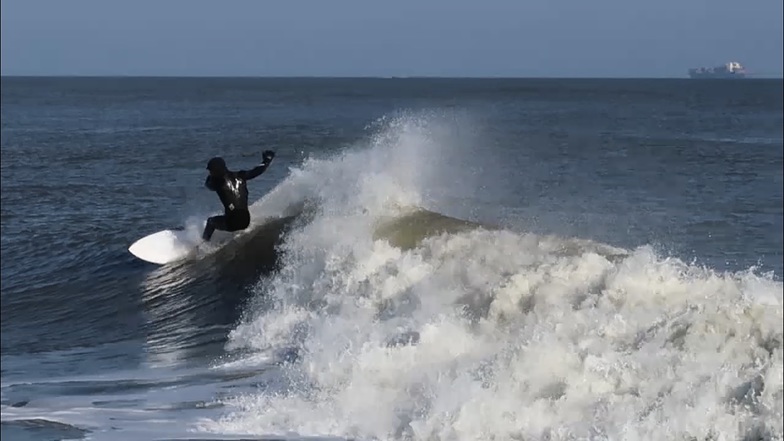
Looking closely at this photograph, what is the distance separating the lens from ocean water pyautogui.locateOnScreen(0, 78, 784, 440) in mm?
7699

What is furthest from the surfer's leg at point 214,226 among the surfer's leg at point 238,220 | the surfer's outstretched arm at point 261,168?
the surfer's outstretched arm at point 261,168

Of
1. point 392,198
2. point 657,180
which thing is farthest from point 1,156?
point 392,198

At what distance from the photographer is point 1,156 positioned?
1508 inches

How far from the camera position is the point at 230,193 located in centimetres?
1478

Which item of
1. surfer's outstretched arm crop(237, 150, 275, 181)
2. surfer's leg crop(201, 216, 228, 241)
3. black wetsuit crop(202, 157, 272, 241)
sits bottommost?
surfer's leg crop(201, 216, 228, 241)

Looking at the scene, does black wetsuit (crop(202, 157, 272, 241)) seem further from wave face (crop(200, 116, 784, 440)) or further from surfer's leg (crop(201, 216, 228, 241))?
wave face (crop(200, 116, 784, 440))

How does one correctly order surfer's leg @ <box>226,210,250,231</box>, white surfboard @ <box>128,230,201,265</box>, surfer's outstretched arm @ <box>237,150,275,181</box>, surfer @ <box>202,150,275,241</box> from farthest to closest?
white surfboard @ <box>128,230,201,265</box>, surfer's leg @ <box>226,210,250,231</box>, surfer @ <box>202,150,275,241</box>, surfer's outstretched arm @ <box>237,150,275,181</box>

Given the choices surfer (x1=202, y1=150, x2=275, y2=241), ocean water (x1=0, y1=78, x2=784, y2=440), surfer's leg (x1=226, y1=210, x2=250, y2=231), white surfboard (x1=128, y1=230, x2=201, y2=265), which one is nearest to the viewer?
ocean water (x1=0, y1=78, x2=784, y2=440)

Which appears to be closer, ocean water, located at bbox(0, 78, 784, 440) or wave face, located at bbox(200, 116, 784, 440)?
wave face, located at bbox(200, 116, 784, 440)

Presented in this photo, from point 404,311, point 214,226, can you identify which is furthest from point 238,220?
point 404,311

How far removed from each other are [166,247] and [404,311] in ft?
20.6

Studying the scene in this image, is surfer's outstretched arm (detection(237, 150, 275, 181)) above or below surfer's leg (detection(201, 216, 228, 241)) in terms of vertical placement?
above

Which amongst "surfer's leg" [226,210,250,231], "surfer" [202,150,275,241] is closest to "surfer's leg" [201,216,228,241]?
"surfer" [202,150,275,241]

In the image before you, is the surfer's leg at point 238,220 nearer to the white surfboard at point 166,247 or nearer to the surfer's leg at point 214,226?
the surfer's leg at point 214,226
